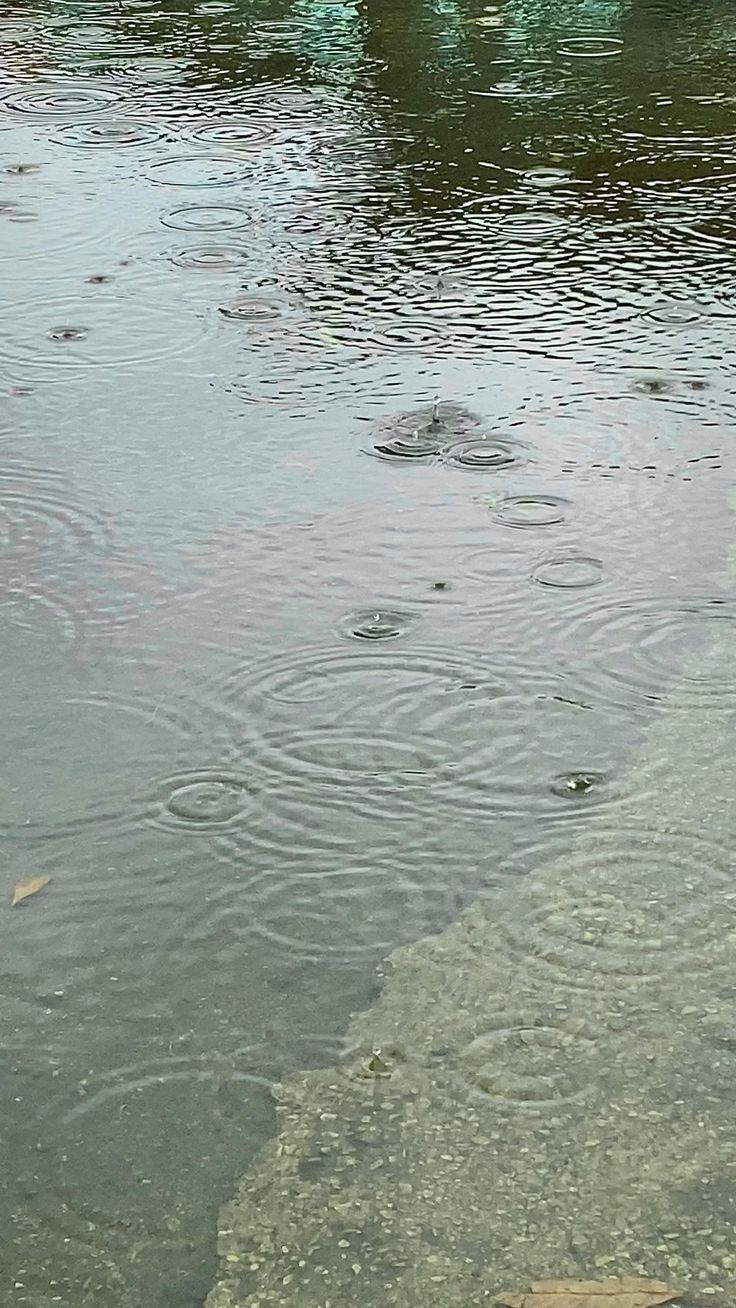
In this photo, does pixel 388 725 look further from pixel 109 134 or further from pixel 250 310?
pixel 109 134

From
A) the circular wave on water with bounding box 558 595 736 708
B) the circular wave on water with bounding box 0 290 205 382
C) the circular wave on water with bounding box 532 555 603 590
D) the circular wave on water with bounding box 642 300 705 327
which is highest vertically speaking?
the circular wave on water with bounding box 0 290 205 382

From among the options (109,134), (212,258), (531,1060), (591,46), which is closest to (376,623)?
(531,1060)

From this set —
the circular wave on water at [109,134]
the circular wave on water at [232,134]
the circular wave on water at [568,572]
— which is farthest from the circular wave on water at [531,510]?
the circular wave on water at [109,134]

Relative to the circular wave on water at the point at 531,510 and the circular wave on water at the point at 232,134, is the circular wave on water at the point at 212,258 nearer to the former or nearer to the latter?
the circular wave on water at the point at 232,134

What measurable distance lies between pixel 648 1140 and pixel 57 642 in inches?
48.2

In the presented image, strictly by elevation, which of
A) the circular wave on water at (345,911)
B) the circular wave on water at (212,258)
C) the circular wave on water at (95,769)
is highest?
the circular wave on water at (212,258)

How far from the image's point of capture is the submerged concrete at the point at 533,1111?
54.9 inches

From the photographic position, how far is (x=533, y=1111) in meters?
1.55

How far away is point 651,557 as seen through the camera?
8.50 ft

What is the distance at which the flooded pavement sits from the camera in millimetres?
1521

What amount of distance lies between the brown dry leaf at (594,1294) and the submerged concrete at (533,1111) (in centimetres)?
1

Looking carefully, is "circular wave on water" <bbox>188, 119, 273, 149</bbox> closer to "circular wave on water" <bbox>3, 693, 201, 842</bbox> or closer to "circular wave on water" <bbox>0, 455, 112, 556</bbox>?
"circular wave on water" <bbox>0, 455, 112, 556</bbox>

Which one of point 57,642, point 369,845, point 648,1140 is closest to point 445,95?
point 57,642

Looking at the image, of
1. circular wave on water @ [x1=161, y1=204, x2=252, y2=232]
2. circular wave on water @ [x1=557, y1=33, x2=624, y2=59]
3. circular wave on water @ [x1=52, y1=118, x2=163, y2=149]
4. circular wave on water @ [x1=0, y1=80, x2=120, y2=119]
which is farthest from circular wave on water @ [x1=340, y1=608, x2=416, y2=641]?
circular wave on water @ [x1=557, y1=33, x2=624, y2=59]
